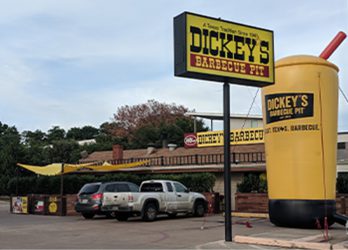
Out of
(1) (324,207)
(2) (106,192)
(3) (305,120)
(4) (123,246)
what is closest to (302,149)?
(3) (305,120)

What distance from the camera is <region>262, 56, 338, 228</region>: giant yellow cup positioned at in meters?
15.2

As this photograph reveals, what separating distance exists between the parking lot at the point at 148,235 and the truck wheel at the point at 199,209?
274 cm

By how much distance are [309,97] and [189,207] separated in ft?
27.3

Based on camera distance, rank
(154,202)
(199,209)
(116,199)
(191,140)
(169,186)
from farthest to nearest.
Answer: (191,140) < (199,209) < (169,186) < (154,202) < (116,199)

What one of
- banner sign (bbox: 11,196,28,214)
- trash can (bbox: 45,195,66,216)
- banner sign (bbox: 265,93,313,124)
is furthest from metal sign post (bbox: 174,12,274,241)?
banner sign (bbox: 11,196,28,214)

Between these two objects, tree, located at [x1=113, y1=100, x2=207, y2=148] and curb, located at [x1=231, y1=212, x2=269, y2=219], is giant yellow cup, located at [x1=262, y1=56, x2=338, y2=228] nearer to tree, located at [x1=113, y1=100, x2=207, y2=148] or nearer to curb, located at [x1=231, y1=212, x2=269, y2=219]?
curb, located at [x1=231, y1=212, x2=269, y2=219]

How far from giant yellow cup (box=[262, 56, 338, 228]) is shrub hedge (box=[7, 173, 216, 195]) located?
9821 millimetres

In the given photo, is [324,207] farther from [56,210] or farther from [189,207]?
[56,210]

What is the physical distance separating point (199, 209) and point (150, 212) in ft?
10.3

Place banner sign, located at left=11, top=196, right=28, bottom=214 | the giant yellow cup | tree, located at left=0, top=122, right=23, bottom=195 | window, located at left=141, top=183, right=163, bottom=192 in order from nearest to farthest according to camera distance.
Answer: the giant yellow cup → window, located at left=141, top=183, right=163, bottom=192 → banner sign, located at left=11, top=196, right=28, bottom=214 → tree, located at left=0, top=122, right=23, bottom=195

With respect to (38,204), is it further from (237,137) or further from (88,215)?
(237,137)

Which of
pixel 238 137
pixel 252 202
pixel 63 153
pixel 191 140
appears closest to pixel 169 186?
pixel 252 202

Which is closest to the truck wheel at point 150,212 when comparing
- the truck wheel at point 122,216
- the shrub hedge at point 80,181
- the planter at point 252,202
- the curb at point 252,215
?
the truck wheel at point 122,216

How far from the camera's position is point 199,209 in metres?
22.1
